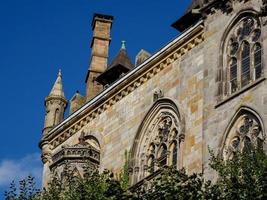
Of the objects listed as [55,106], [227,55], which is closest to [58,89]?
[55,106]

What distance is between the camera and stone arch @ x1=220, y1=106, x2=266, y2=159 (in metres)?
26.9

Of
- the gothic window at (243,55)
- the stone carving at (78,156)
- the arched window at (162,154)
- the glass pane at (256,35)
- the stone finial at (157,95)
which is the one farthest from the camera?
the stone carving at (78,156)

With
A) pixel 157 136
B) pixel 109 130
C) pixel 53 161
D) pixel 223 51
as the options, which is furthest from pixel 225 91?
pixel 53 161

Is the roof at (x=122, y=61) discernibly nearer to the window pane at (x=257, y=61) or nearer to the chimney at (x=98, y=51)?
the chimney at (x=98, y=51)

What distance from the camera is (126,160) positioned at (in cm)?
3197

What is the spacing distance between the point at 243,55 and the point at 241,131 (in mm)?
2511

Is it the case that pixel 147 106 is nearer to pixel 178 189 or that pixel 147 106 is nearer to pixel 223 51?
pixel 223 51

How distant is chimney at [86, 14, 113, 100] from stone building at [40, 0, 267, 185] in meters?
0.58

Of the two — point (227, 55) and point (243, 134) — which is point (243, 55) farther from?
point (243, 134)

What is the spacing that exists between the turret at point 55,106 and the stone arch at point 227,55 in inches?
393

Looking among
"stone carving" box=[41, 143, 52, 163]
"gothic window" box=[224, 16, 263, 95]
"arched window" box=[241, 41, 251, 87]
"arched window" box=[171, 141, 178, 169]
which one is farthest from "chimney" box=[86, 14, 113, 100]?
"arched window" box=[241, 41, 251, 87]

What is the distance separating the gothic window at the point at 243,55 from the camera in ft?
91.8

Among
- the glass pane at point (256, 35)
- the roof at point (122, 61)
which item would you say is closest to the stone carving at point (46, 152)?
the roof at point (122, 61)

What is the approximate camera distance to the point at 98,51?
39.2 metres
